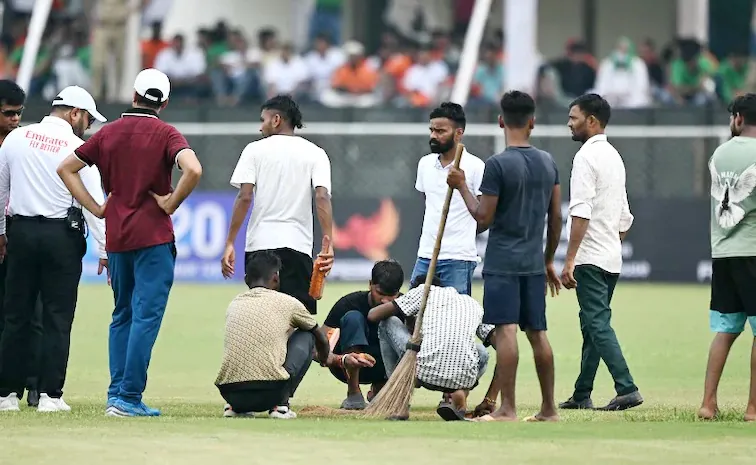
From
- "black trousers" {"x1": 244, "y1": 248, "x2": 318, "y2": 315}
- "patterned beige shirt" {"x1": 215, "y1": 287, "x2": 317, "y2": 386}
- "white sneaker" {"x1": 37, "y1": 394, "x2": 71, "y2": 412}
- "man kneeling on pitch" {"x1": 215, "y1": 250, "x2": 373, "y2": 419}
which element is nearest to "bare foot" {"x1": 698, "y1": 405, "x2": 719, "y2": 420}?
"man kneeling on pitch" {"x1": 215, "y1": 250, "x2": 373, "y2": 419}

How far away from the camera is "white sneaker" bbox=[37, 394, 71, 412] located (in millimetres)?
10742

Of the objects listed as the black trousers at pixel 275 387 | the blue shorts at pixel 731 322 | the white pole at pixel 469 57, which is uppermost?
→ the white pole at pixel 469 57

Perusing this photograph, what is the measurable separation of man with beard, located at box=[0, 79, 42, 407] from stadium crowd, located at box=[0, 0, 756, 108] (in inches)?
559

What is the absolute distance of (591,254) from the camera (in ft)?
37.6

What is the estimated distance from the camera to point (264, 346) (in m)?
10.2

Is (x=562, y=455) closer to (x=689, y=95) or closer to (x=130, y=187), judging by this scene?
(x=130, y=187)

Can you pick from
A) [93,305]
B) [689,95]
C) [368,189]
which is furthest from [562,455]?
[689,95]

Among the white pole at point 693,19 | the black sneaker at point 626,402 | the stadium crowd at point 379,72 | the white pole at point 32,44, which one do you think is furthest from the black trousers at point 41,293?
the white pole at point 693,19

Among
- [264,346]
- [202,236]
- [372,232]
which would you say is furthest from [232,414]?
[202,236]

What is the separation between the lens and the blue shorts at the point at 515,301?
10141mm

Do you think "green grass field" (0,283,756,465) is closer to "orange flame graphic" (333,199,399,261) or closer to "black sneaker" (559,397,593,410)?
"black sneaker" (559,397,593,410)

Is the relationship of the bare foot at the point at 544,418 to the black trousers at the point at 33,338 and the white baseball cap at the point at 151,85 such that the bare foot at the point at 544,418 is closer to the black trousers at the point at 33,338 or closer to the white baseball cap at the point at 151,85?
the white baseball cap at the point at 151,85

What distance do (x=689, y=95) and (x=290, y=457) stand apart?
18.9 m

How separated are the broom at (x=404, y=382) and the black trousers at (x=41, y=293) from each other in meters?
2.17
